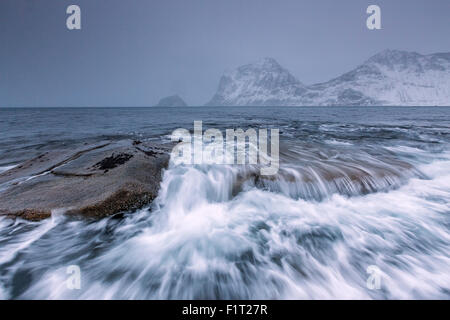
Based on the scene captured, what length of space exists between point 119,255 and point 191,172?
2.87 m

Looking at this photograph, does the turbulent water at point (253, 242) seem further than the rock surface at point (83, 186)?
No

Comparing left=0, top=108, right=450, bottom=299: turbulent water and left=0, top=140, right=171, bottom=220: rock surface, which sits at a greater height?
left=0, top=140, right=171, bottom=220: rock surface

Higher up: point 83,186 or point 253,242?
point 83,186

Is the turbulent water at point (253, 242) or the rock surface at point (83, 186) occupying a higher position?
the rock surface at point (83, 186)

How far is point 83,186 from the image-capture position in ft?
12.8

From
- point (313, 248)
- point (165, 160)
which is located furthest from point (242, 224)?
point (165, 160)

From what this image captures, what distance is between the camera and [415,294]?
252 cm

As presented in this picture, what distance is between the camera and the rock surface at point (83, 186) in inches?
138

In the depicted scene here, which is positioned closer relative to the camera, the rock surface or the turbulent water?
the turbulent water

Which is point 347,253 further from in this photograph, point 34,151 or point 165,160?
point 34,151

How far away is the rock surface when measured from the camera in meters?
3.50

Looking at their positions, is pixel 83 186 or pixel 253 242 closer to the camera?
pixel 253 242
